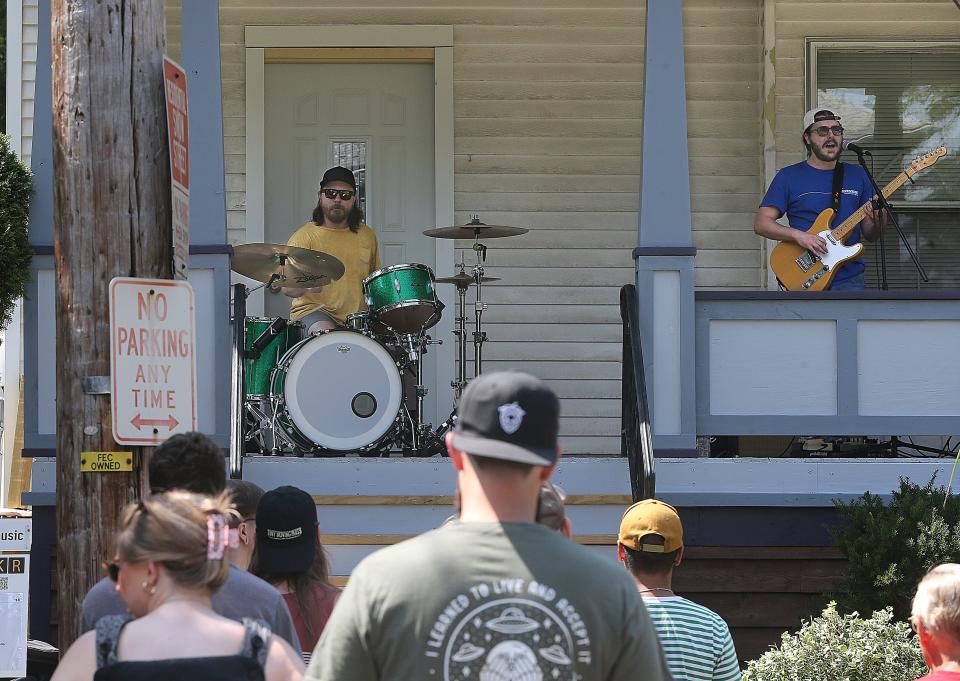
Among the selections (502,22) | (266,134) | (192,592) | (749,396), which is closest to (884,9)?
(502,22)

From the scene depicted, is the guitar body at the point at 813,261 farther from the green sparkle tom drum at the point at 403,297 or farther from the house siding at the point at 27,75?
the house siding at the point at 27,75

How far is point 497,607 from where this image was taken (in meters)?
2.40

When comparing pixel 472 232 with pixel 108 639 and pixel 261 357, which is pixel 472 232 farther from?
pixel 108 639

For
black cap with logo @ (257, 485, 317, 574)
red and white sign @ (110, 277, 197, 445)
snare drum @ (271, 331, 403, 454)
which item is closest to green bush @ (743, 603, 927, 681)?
black cap with logo @ (257, 485, 317, 574)

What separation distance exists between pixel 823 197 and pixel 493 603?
6379mm

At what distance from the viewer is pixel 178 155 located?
4277 millimetres

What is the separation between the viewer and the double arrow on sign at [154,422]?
13.4 feet

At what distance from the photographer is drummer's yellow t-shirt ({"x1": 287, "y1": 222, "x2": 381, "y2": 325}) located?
8.84 metres

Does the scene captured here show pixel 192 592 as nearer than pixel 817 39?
Yes

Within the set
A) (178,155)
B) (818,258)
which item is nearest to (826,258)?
(818,258)

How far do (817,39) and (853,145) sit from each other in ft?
3.49

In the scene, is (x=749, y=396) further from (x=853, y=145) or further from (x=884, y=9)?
Answer: (x=884, y=9)

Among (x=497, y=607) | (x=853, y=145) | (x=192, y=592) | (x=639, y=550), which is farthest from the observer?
(x=853, y=145)

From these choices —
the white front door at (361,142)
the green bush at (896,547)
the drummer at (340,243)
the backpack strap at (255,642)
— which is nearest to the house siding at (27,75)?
the white front door at (361,142)
